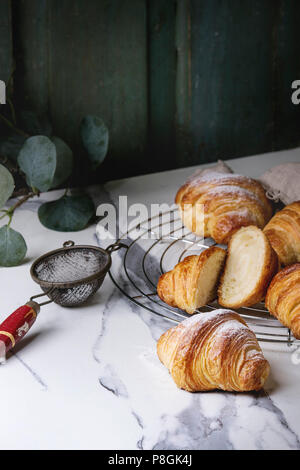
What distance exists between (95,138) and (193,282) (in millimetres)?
583

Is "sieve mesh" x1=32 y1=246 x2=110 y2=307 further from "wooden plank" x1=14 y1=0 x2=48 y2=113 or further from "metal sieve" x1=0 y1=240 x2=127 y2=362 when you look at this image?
"wooden plank" x1=14 y1=0 x2=48 y2=113

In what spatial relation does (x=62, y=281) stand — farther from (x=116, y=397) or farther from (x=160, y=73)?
(x=160, y=73)

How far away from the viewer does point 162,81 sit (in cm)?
163

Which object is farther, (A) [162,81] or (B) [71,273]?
(A) [162,81]

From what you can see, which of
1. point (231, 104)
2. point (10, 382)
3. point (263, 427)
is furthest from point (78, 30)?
point (263, 427)

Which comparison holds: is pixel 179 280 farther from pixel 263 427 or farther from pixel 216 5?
pixel 216 5

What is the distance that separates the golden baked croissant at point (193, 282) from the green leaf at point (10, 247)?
1.06ft

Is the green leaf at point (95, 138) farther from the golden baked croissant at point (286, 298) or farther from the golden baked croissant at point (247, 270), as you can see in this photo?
the golden baked croissant at point (286, 298)

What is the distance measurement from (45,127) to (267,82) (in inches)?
34.1

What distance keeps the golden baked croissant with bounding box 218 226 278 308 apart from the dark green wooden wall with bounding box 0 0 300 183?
0.57 m

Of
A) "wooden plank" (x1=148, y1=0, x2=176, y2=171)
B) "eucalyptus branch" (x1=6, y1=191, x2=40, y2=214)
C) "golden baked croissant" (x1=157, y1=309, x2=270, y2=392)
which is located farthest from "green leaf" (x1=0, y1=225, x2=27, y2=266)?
"wooden plank" (x1=148, y1=0, x2=176, y2=171)

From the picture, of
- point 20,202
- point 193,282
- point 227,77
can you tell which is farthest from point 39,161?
point 227,77

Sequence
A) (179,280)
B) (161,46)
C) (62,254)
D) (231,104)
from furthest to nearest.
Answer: (231,104) < (161,46) < (62,254) < (179,280)

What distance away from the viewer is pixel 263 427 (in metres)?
0.62
